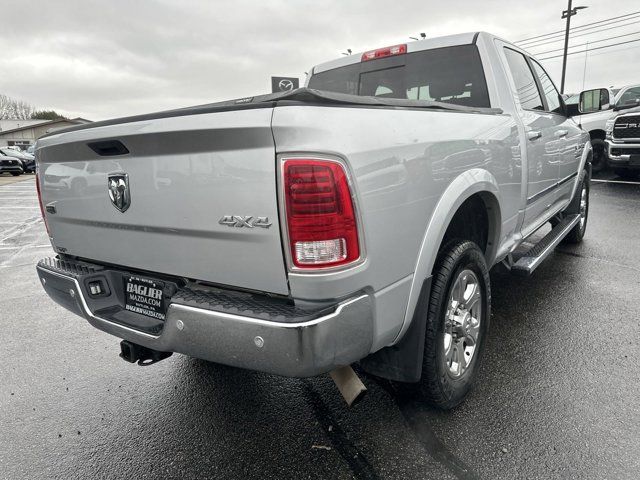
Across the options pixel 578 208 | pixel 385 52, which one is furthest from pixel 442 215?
pixel 578 208

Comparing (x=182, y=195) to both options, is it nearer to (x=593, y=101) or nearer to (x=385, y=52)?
(x=385, y=52)

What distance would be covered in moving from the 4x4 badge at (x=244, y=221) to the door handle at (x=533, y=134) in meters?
2.32

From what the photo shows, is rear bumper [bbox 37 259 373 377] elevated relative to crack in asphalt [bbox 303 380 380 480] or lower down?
elevated

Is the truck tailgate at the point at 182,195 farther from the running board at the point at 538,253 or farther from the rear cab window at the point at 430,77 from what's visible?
the running board at the point at 538,253

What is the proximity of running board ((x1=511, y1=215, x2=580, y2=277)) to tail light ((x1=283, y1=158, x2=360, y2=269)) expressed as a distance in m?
2.20

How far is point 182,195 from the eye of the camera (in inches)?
73.7

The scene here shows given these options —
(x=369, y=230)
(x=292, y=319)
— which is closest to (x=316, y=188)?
(x=369, y=230)

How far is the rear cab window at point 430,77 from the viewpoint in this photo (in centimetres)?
310

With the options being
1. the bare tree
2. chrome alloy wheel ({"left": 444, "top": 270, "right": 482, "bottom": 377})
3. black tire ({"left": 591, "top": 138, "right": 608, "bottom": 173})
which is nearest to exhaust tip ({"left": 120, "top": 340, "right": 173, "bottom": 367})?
chrome alloy wheel ({"left": 444, "top": 270, "right": 482, "bottom": 377})

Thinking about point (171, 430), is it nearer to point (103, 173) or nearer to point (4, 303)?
point (103, 173)

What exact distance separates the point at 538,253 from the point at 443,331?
187 cm

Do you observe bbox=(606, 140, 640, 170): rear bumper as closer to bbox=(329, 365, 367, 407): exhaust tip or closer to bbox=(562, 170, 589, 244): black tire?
bbox=(562, 170, 589, 244): black tire

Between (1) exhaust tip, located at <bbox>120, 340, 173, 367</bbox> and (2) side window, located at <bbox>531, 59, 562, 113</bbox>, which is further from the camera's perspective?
(2) side window, located at <bbox>531, 59, 562, 113</bbox>

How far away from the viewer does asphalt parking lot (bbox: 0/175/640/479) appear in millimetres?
2100
